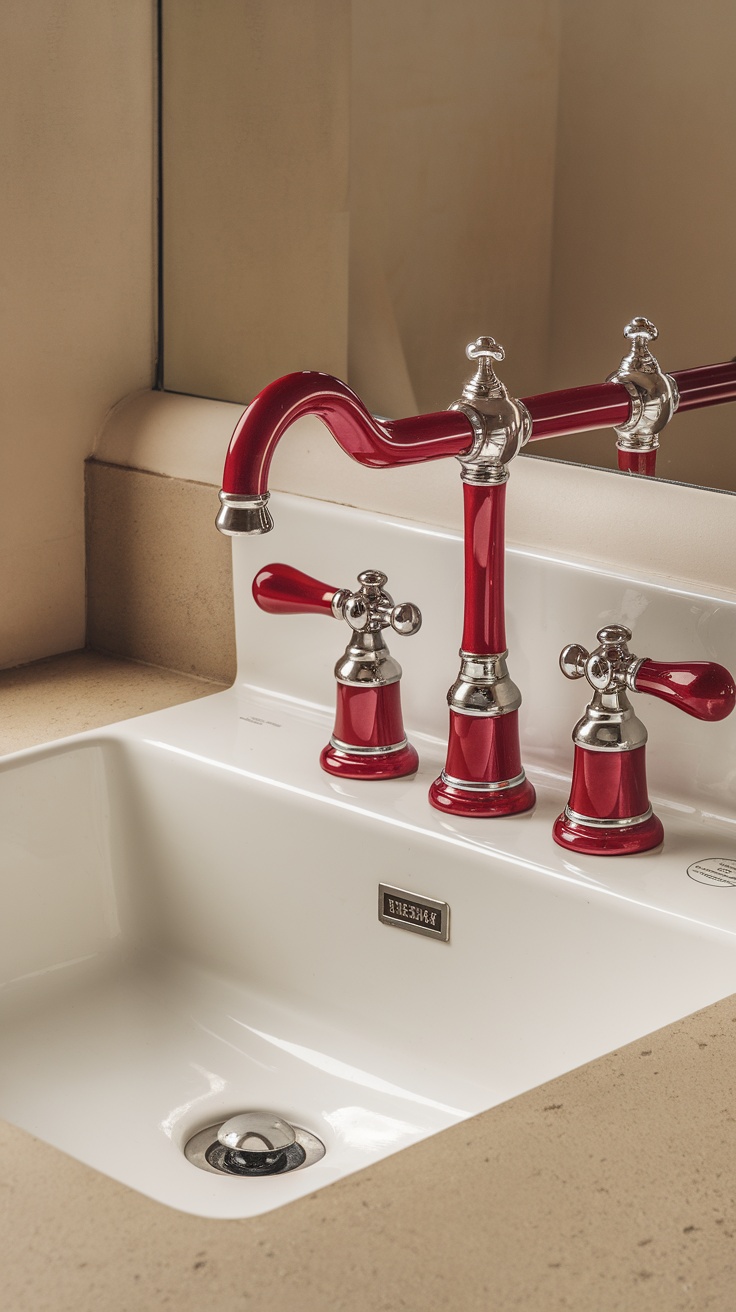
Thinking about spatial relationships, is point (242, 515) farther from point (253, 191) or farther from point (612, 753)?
point (253, 191)

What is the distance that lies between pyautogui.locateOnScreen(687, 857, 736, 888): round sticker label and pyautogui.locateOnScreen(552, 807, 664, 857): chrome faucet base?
0.09 ft

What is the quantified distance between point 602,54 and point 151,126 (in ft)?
1.20

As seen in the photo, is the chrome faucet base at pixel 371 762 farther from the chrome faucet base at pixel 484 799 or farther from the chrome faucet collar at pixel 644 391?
the chrome faucet collar at pixel 644 391

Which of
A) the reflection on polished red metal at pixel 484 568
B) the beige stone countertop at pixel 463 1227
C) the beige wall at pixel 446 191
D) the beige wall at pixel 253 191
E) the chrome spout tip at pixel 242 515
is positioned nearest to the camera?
the beige stone countertop at pixel 463 1227

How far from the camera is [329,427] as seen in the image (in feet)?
2.43

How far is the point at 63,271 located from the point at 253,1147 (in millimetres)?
622

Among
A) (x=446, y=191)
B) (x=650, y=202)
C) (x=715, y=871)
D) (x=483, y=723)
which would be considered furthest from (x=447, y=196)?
(x=715, y=871)

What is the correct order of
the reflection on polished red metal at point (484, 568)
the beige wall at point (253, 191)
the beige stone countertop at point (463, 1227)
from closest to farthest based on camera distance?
the beige stone countertop at point (463, 1227) < the reflection on polished red metal at point (484, 568) < the beige wall at point (253, 191)

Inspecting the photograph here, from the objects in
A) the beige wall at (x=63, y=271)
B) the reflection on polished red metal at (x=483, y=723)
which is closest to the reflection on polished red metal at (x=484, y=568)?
the reflection on polished red metal at (x=483, y=723)

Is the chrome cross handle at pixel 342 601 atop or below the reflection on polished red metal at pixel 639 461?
below

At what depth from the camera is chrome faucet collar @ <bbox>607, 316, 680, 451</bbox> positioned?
2.70ft

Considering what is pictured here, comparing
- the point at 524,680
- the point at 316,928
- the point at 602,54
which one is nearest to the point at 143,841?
the point at 316,928

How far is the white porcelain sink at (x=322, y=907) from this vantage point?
77 centimetres

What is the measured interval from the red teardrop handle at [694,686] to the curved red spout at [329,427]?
0.16 meters
